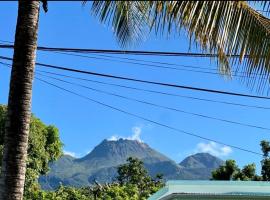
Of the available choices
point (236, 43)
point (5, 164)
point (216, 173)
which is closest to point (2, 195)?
point (5, 164)

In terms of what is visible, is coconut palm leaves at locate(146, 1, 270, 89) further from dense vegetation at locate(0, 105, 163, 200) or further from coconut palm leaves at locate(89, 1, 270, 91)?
dense vegetation at locate(0, 105, 163, 200)

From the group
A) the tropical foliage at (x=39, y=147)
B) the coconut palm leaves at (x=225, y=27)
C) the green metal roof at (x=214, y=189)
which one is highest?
the tropical foliage at (x=39, y=147)

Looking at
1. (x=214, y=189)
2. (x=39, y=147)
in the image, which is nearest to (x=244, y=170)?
(x=39, y=147)

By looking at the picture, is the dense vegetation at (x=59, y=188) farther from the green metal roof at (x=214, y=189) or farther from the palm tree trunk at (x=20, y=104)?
the palm tree trunk at (x=20, y=104)

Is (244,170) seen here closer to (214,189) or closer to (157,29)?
(214,189)

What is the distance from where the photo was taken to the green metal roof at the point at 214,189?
14680 mm

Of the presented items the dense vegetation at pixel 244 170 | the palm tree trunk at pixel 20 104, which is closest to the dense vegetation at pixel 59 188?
the dense vegetation at pixel 244 170

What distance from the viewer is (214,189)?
14.9 m

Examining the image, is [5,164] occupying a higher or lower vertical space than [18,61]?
lower

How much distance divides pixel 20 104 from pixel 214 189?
7.68 meters

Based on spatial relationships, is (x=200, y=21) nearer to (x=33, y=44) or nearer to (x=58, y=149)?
(x=33, y=44)

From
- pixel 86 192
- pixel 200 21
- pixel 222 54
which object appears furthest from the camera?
pixel 86 192

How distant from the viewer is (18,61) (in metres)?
8.41

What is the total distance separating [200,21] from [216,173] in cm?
3316
